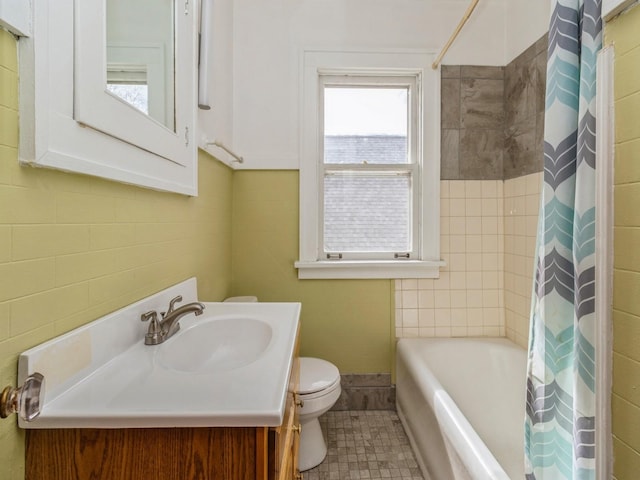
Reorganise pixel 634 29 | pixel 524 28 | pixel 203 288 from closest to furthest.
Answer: pixel 634 29
pixel 203 288
pixel 524 28

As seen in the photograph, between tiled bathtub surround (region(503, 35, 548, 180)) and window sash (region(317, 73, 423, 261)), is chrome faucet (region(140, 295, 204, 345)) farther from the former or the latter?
tiled bathtub surround (region(503, 35, 548, 180))

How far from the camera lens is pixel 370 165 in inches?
82.9

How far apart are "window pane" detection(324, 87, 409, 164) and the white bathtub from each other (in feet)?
3.94

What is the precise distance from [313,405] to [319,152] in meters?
1.43

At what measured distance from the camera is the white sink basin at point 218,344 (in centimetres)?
97

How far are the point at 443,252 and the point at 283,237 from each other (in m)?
1.02

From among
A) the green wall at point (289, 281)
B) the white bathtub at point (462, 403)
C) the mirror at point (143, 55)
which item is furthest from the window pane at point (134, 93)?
the white bathtub at point (462, 403)

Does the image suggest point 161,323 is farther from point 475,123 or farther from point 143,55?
point 475,123

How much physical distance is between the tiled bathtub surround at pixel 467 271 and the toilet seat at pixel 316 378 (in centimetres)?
66

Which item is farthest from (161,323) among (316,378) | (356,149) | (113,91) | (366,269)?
(356,149)

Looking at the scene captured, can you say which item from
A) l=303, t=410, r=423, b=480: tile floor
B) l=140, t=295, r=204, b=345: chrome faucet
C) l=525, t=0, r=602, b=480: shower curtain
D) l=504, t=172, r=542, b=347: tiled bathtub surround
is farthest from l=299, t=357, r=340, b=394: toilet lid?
l=504, t=172, r=542, b=347: tiled bathtub surround

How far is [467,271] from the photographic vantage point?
2.09 metres

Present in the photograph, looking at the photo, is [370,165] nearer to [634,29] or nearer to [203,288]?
[203,288]

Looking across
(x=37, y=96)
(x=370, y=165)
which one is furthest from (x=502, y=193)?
(x=37, y=96)
